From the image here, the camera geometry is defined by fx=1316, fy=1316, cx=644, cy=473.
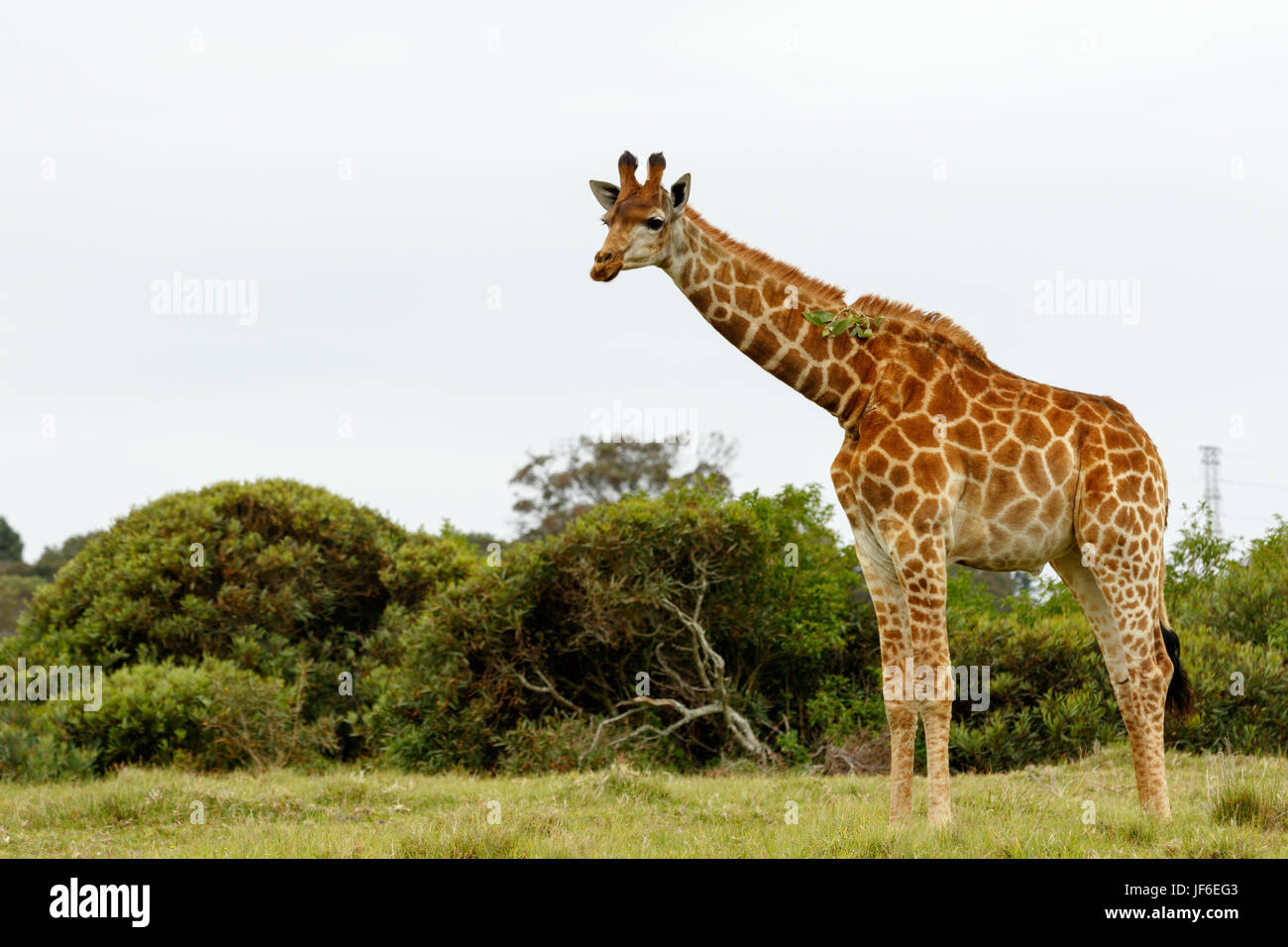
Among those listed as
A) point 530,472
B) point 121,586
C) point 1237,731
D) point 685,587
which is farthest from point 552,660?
point 530,472

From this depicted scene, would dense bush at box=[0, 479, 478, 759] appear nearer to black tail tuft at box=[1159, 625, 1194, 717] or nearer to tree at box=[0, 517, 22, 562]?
black tail tuft at box=[1159, 625, 1194, 717]

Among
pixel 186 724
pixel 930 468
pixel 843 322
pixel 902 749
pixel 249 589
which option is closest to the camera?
pixel 930 468

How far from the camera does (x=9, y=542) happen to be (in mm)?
48531

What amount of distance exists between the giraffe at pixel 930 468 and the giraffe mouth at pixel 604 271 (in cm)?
1

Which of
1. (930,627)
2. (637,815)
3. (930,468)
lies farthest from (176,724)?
(930,468)

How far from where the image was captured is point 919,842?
7293mm

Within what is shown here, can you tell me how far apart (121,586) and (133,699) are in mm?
2488

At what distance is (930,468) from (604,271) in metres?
2.36

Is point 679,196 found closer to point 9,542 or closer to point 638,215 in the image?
point 638,215

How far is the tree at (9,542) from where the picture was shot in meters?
48.0

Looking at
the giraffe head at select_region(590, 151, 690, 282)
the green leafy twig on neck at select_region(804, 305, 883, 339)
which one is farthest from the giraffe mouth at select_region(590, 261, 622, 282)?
the green leafy twig on neck at select_region(804, 305, 883, 339)

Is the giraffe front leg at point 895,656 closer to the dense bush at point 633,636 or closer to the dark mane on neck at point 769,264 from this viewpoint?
the dark mane on neck at point 769,264

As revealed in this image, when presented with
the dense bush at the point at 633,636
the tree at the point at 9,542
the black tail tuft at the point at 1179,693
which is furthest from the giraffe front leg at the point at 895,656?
the tree at the point at 9,542

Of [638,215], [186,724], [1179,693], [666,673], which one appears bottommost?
[186,724]
